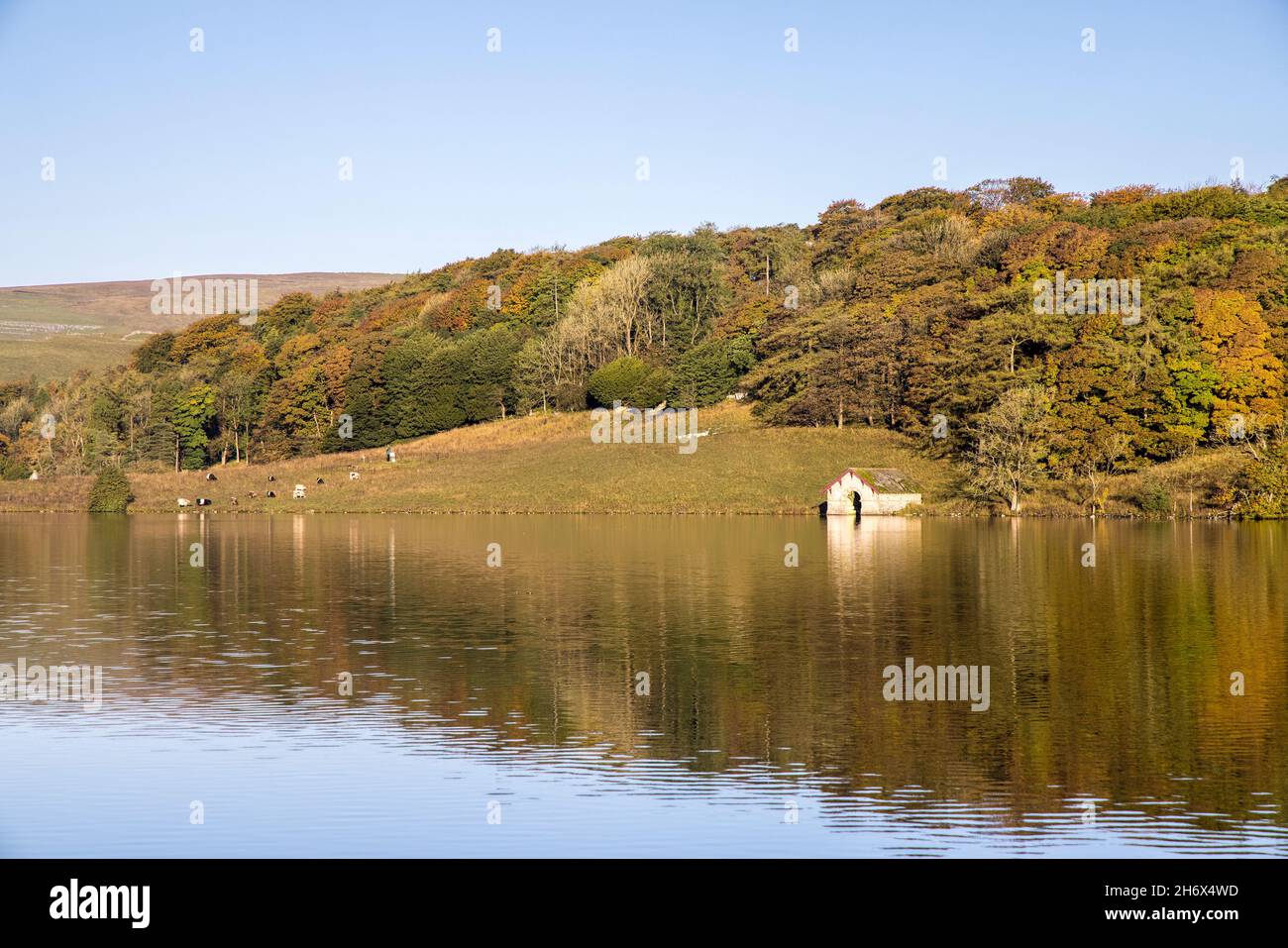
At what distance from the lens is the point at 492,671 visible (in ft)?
86.0

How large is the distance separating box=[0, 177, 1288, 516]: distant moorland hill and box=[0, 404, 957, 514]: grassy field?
3.57 m

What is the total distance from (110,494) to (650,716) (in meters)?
88.6

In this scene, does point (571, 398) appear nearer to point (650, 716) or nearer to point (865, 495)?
point (865, 495)

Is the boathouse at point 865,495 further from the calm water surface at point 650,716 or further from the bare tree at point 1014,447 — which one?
the calm water surface at point 650,716

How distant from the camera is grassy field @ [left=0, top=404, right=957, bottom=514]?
93438 mm

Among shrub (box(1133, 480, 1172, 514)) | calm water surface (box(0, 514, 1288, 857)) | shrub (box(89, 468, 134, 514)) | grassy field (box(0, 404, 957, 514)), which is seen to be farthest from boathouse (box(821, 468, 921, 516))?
shrub (box(89, 468, 134, 514))

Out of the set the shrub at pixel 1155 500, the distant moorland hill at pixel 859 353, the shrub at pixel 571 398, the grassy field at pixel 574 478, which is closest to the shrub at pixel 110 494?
the grassy field at pixel 574 478

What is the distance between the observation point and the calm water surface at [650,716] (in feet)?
51.4

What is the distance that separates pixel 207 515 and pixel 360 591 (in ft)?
188

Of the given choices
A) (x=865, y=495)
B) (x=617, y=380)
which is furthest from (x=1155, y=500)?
(x=617, y=380)

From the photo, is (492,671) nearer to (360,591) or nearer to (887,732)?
(887,732)

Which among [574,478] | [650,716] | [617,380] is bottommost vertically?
[650,716]

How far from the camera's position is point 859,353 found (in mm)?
108625

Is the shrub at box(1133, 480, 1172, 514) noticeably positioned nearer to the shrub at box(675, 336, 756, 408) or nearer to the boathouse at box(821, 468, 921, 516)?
the boathouse at box(821, 468, 921, 516)
